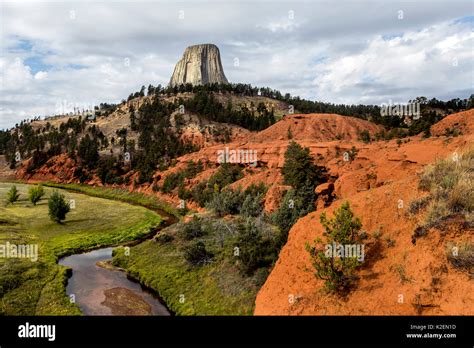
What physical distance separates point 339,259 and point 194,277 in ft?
57.0

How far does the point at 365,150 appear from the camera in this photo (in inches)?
1855

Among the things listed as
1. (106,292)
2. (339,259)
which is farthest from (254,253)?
(106,292)

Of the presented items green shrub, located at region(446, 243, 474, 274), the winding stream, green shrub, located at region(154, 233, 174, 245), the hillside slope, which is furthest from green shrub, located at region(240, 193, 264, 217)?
green shrub, located at region(446, 243, 474, 274)

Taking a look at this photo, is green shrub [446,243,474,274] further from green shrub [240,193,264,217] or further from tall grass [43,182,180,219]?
tall grass [43,182,180,219]

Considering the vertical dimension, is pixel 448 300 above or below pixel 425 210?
below

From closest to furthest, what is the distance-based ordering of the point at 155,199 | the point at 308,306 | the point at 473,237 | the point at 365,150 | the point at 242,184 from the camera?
the point at 473,237
the point at 308,306
the point at 365,150
the point at 242,184
the point at 155,199

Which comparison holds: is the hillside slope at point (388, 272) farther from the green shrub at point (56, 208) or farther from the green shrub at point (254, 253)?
the green shrub at point (56, 208)

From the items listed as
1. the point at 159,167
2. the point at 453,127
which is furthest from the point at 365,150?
the point at 159,167

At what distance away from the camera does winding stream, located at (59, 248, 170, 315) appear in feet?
88.0

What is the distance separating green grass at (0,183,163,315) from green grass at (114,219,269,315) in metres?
6.76

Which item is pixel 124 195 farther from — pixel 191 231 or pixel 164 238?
pixel 191 231

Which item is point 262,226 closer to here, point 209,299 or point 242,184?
point 209,299
